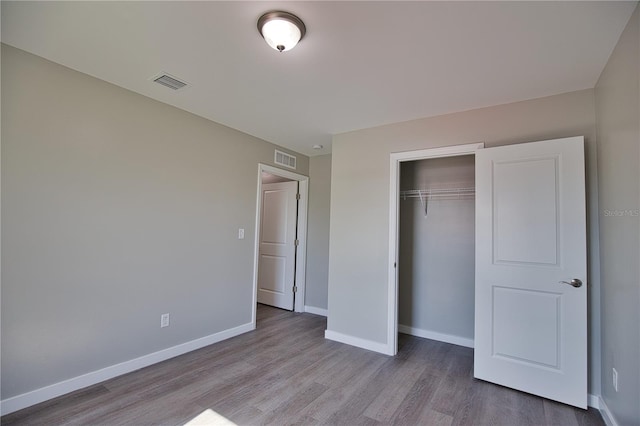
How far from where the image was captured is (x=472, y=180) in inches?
139

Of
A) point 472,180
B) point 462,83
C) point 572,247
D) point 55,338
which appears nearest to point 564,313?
point 572,247

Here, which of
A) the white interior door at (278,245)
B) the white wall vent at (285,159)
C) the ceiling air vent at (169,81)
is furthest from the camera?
the white interior door at (278,245)

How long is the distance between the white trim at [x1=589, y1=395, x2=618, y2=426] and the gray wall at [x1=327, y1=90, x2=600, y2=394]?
0.60m

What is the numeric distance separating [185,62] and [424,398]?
315cm

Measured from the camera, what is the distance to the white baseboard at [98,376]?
2037 mm

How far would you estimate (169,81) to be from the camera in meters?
2.50

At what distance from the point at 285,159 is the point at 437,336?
3.10 m

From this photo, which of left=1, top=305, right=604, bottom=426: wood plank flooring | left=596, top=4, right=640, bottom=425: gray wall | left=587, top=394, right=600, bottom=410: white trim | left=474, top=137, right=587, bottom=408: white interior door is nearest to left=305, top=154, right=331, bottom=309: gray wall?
left=1, top=305, right=604, bottom=426: wood plank flooring

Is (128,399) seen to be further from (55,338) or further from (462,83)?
(462,83)

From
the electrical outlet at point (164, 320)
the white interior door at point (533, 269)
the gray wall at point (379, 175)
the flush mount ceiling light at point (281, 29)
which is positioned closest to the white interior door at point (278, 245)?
the gray wall at point (379, 175)

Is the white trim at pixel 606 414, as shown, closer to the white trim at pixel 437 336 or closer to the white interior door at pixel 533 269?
the white interior door at pixel 533 269

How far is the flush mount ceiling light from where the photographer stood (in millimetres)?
1695

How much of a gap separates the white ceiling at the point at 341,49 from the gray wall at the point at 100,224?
0.95ft

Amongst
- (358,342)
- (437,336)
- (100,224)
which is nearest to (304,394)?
(358,342)
